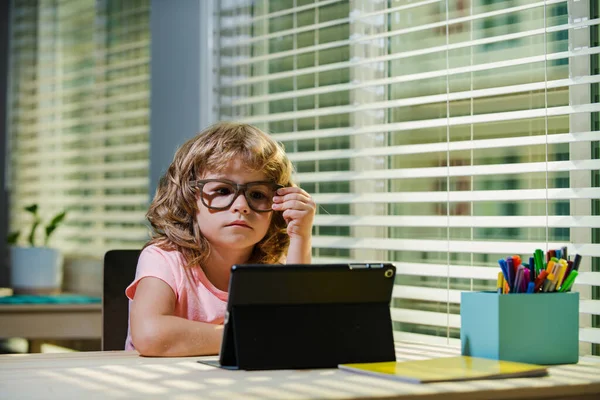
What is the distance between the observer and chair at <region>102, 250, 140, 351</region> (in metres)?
1.82

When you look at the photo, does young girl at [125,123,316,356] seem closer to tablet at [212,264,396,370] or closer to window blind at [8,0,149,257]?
tablet at [212,264,396,370]

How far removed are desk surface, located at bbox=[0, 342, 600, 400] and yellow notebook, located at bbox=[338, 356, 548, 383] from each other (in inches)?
0.5

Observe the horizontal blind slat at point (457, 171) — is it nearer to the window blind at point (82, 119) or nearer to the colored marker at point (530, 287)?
the colored marker at point (530, 287)

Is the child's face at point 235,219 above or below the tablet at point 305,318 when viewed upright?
above

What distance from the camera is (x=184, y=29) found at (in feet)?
8.80

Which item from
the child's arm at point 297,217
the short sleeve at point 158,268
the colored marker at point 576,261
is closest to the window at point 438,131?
the colored marker at point 576,261

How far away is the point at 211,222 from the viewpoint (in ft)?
5.24

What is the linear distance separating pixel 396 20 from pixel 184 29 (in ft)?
2.74

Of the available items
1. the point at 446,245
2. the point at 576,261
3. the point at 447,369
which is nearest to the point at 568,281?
the point at 576,261

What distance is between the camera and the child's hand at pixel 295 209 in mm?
1625

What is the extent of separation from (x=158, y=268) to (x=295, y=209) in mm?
277

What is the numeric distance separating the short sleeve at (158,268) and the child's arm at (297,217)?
0.22m

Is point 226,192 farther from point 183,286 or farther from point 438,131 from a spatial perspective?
point 438,131

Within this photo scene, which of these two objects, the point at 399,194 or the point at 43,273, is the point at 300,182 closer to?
the point at 399,194
